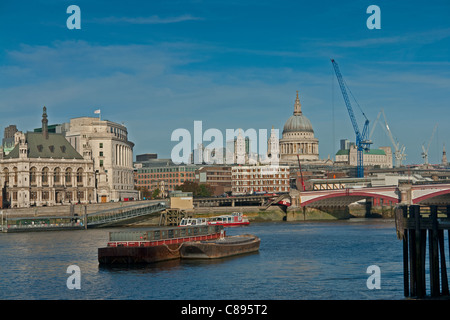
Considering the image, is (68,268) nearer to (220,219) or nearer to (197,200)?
(220,219)

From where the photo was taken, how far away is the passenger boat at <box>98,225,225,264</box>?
187 feet

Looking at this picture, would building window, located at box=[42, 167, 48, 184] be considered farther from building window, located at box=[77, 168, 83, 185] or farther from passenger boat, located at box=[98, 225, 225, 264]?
passenger boat, located at box=[98, 225, 225, 264]

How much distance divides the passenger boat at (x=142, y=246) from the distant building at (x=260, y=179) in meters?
122

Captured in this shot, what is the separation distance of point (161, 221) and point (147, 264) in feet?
198

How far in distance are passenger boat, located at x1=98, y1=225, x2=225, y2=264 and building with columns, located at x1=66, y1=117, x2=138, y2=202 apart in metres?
82.4

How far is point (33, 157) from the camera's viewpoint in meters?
134

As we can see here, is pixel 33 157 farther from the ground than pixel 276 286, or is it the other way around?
pixel 33 157

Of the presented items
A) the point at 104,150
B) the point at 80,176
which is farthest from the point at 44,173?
the point at 104,150

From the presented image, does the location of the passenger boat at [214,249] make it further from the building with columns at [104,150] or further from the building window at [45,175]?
the building with columns at [104,150]

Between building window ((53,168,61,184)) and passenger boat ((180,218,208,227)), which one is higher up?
building window ((53,168,61,184))

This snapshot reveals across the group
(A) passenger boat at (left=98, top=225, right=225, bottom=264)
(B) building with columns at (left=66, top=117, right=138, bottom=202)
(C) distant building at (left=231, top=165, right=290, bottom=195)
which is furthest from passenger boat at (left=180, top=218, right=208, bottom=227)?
(C) distant building at (left=231, top=165, right=290, bottom=195)

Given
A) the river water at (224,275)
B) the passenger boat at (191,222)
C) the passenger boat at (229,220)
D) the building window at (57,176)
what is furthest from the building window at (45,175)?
the river water at (224,275)
